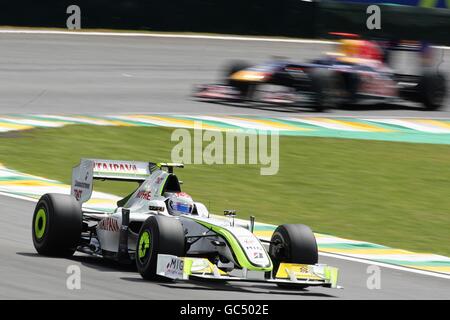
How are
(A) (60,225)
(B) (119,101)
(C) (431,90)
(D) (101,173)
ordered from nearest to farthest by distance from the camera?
(A) (60,225)
(D) (101,173)
(B) (119,101)
(C) (431,90)

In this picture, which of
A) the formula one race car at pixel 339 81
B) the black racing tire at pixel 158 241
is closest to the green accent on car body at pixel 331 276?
the black racing tire at pixel 158 241

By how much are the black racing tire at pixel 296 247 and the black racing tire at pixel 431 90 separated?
1359 centimetres

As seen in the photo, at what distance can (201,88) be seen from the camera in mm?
22438

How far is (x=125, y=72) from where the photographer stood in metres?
24.7

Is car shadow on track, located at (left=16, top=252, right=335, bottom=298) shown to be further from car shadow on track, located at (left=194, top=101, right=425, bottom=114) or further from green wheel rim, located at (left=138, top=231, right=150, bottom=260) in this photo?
car shadow on track, located at (left=194, top=101, right=425, bottom=114)

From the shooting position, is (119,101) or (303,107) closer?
(119,101)

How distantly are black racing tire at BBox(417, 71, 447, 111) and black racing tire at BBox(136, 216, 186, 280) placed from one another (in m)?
14.3

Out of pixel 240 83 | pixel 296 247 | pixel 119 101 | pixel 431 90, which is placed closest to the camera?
pixel 296 247

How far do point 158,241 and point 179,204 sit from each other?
0.98 metres

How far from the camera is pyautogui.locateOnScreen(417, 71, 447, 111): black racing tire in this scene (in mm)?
22656

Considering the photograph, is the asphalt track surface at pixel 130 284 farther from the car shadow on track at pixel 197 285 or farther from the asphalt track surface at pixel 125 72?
the asphalt track surface at pixel 125 72

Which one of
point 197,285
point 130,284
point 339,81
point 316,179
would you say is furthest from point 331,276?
point 339,81

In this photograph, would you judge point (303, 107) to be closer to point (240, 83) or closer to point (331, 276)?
point (240, 83)

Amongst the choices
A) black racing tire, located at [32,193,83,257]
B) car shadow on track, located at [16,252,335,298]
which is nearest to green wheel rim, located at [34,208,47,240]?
black racing tire, located at [32,193,83,257]
